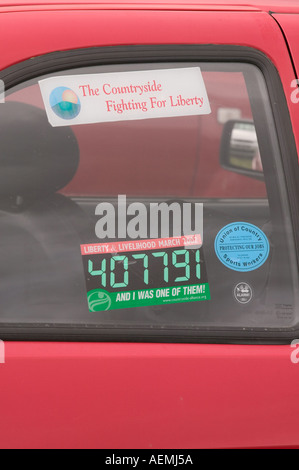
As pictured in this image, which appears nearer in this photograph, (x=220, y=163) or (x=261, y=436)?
(x=261, y=436)

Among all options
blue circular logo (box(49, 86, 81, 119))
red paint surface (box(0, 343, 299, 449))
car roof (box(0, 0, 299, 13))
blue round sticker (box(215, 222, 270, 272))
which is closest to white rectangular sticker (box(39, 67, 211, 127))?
blue circular logo (box(49, 86, 81, 119))

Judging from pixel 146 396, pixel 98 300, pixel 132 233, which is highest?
pixel 132 233

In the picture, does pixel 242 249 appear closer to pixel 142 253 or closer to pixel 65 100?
pixel 142 253

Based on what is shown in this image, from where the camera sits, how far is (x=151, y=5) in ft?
5.92

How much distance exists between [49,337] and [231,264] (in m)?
0.47

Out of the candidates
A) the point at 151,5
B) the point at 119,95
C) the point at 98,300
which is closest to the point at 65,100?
the point at 119,95

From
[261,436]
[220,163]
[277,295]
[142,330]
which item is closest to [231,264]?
[277,295]

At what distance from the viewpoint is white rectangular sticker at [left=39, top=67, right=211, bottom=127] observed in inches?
67.4

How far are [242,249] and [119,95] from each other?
0.47m

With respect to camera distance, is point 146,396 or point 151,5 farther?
point 151,5

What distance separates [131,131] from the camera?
73.0 inches

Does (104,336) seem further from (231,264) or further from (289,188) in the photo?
(289,188)

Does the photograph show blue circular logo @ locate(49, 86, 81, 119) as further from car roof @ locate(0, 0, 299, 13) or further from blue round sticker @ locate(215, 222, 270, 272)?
blue round sticker @ locate(215, 222, 270, 272)

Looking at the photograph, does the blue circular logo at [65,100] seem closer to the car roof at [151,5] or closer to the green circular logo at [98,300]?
the car roof at [151,5]
